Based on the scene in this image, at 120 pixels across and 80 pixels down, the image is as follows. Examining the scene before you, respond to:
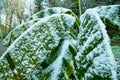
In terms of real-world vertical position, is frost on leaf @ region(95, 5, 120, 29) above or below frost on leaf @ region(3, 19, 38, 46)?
above

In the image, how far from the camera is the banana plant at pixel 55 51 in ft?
1.37

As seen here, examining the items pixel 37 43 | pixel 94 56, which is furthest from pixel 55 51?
pixel 94 56

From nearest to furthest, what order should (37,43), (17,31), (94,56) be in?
(94,56) → (37,43) → (17,31)

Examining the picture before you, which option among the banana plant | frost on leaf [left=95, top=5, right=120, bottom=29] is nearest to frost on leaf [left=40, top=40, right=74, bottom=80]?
the banana plant

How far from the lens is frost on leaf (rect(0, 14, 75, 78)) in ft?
1.60

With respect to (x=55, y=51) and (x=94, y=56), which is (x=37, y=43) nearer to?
(x=55, y=51)

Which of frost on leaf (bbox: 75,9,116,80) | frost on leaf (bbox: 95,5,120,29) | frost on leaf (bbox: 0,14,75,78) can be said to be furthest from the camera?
frost on leaf (bbox: 95,5,120,29)

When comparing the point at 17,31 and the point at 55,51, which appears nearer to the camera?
the point at 55,51

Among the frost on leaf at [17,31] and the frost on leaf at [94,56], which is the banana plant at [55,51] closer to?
the frost on leaf at [94,56]

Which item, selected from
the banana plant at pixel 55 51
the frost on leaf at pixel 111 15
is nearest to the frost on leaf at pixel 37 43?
the banana plant at pixel 55 51

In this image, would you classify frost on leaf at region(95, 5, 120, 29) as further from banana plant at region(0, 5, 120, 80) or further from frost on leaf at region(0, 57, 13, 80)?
frost on leaf at region(0, 57, 13, 80)

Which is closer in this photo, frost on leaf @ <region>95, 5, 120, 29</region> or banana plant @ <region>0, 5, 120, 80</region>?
banana plant @ <region>0, 5, 120, 80</region>

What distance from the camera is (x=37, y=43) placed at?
0.52 metres

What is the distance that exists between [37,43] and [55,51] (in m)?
0.04
